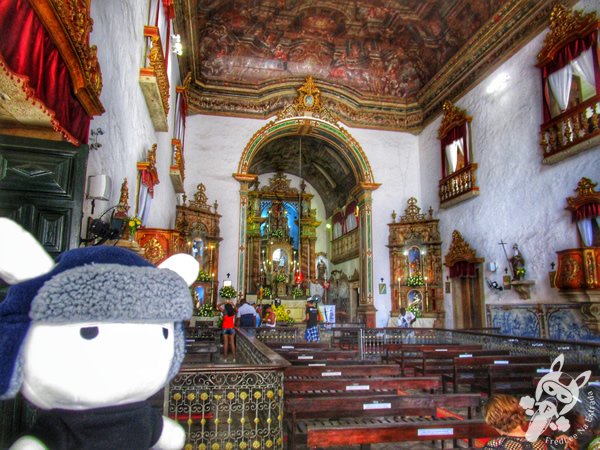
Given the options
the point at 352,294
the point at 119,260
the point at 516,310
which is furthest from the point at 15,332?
the point at 352,294

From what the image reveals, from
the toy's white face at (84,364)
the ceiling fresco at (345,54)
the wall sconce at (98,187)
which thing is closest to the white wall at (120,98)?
the wall sconce at (98,187)

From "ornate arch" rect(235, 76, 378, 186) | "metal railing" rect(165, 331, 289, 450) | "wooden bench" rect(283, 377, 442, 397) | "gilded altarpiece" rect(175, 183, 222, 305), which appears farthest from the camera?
"ornate arch" rect(235, 76, 378, 186)

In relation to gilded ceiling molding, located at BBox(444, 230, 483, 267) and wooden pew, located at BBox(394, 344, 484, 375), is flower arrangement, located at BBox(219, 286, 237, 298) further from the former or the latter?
gilded ceiling molding, located at BBox(444, 230, 483, 267)

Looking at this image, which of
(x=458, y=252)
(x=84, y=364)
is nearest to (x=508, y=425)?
(x=84, y=364)

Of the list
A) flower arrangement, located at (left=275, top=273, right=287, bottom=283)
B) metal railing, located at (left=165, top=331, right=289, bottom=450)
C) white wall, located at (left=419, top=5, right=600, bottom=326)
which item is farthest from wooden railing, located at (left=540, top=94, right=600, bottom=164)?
flower arrangement, located at (left=275, top=273, right=287, bottom=283)

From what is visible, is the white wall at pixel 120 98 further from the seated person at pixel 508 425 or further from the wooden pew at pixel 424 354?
the wooden pew at pixel 424 354

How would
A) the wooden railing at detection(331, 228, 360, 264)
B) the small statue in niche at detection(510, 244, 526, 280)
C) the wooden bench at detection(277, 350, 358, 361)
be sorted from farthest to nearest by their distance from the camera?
the wooden railing at detection(331, 228, 360, 264) < the small statue in niche at detection(510, 244, 526, 280) < the wooden bench at detection(277, 350, 358, 361)

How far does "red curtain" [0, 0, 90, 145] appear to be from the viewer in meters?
2.78

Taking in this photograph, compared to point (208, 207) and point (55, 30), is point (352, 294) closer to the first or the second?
point (208, 207)

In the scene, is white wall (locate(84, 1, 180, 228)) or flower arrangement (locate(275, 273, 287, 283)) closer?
white wall (locate(84, 1, 180, 228))

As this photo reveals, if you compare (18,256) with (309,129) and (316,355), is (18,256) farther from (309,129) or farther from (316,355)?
(309,129)

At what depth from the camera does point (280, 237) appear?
23422 millimetres

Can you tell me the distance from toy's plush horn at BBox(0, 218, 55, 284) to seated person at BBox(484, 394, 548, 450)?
2366mm

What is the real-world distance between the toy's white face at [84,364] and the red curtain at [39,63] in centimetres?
196
